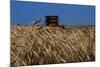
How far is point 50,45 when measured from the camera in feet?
10.00

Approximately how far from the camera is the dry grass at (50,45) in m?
2.88

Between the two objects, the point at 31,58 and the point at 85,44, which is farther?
the point at 85,44

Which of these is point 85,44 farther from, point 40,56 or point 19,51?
point 19,51

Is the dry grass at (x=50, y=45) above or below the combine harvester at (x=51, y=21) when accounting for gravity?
below

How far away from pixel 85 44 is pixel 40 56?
658 mm

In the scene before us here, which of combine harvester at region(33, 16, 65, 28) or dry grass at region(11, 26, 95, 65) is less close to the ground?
combine harvester at region(33, 16, 65, 28)

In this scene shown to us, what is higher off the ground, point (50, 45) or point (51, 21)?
point (51, 21)

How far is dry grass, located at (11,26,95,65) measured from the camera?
9.46ft
